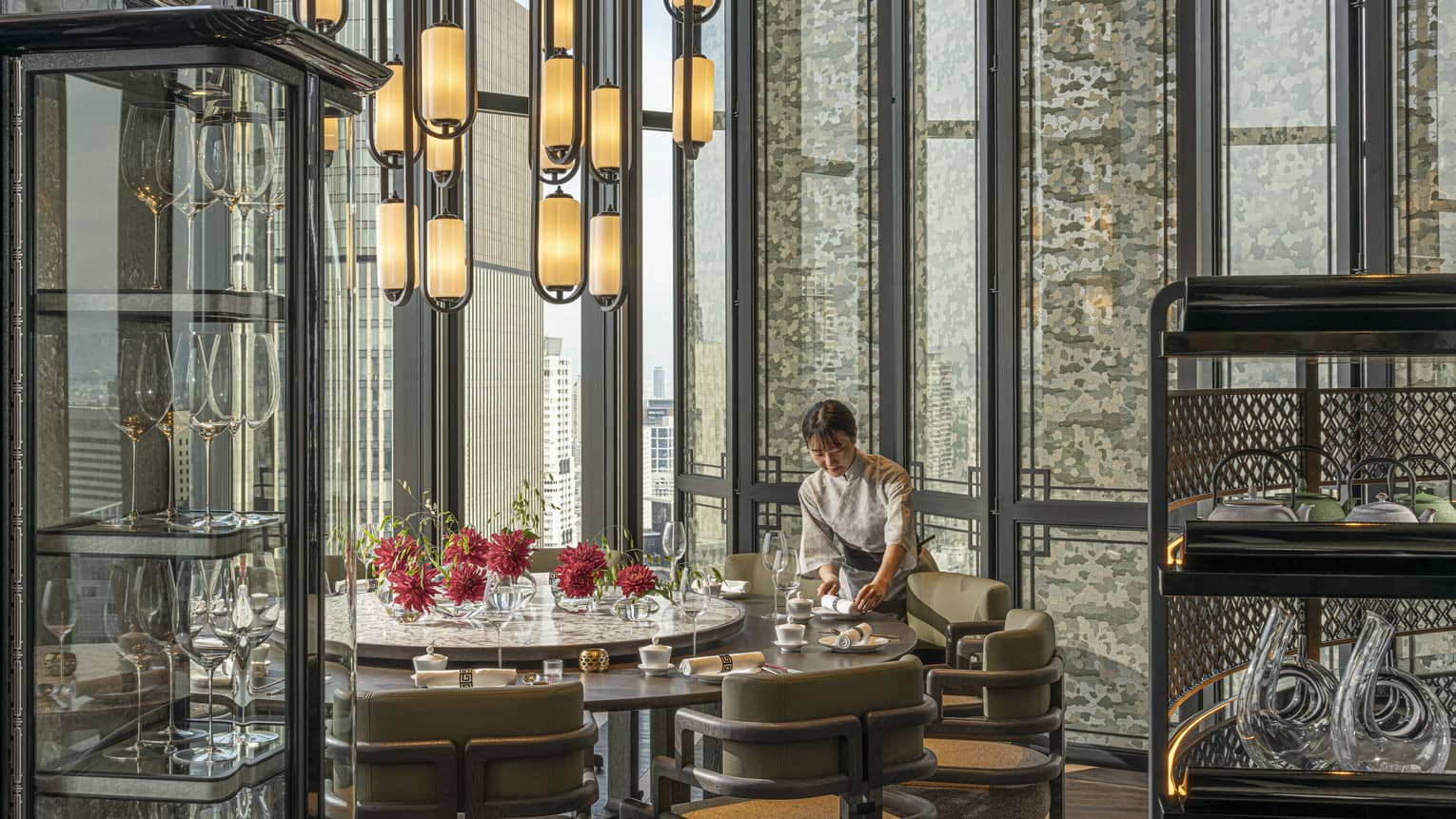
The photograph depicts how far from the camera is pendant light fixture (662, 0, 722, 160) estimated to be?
362 centimetres

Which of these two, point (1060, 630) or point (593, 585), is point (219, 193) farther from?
point (1060, 630)

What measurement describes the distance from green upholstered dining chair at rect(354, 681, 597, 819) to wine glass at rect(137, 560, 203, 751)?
2.87 ft

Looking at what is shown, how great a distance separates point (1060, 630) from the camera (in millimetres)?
5238

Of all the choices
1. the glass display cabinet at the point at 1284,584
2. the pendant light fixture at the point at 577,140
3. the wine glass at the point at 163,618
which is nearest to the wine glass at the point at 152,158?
the wine glass at the point at 163,618

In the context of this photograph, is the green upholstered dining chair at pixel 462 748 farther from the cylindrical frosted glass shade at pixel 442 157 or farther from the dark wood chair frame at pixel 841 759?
the cylindrical frosted glass shade at pixel 442 157

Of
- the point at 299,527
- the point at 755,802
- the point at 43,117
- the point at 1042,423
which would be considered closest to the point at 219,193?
the point at 43,117

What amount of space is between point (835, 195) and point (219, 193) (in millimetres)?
4478

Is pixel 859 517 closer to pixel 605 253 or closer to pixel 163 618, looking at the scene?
pixel 605 253

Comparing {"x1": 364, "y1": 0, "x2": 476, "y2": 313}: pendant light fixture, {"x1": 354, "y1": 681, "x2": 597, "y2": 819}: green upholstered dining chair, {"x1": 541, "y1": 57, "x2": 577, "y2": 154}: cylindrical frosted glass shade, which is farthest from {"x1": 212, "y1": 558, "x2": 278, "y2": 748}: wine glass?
{"x1": 541, "y1": 57, "x2": 577, "y2": 154}: cylindrical frosted glass shade

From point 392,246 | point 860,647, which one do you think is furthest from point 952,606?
point 392,246

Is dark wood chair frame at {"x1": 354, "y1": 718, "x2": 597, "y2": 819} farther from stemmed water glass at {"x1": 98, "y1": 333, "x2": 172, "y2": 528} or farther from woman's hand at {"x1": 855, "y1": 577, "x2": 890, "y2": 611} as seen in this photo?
woman's hand at {"x1": 855, "y1": 577, "x2": 890, "y2": 611}

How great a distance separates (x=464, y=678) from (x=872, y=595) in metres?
Answer: 1.70

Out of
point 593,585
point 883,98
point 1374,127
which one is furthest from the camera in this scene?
point 883,98

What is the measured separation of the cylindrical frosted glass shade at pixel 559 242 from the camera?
155 inches
